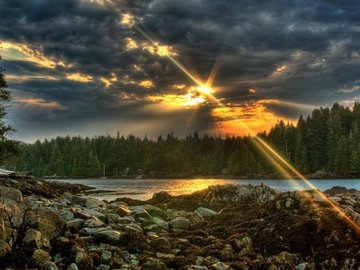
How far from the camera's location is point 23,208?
54.4 ft

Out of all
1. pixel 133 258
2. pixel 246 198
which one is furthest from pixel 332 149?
pixel 133 258

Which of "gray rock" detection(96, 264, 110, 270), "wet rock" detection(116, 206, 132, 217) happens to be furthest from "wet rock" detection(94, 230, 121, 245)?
"wet rock" detection(116, 206, 132, 217)

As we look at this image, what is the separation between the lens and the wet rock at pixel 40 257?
1371 centimetres

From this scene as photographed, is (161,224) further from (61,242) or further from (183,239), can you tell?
(61,242)

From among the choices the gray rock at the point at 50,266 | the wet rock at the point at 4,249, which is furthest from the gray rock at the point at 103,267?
the wet rock at the point at 4,249

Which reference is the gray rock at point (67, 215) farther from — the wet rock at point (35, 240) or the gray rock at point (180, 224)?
the gray rock at point (180, 224)

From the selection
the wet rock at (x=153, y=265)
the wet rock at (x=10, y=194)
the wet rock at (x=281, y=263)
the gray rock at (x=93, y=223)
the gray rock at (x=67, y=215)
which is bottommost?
the wet rock at (x=281, y=263)

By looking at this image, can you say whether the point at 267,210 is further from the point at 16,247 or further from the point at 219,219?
the point at 16,247

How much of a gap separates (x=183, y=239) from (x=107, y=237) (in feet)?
12.6

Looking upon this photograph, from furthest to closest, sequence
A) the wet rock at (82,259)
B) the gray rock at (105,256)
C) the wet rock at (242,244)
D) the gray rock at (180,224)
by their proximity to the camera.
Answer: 1. the gray rock at (180,224)
2. the wet rock at (242,244)
3. the gray rock at (105,256)
4. the wet rock at (82,259)

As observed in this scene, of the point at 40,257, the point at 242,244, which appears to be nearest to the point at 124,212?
the point at 242,244

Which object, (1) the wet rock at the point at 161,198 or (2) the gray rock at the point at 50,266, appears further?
(1) the wet rock at the point at 161,198

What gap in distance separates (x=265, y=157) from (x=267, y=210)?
151 meters

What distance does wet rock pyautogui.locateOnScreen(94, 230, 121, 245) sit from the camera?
1727 centimetres
